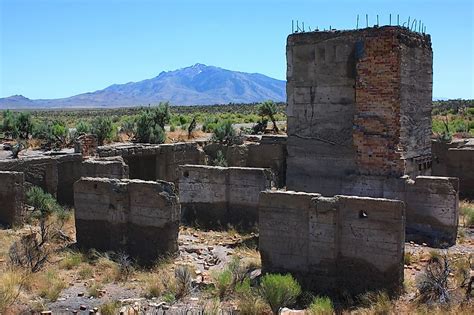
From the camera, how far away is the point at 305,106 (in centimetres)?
1447

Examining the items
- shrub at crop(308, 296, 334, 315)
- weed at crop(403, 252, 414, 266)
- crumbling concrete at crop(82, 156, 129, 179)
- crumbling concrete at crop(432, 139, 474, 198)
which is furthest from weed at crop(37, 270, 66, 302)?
crumbling concrete at crop(432, 139, 474, 198)

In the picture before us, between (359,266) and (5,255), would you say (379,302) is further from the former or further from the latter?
(5,255)

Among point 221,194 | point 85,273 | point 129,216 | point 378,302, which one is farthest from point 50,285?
point 378,302

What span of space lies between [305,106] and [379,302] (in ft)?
22.0

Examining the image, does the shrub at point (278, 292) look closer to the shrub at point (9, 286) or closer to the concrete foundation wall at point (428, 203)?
the shrub at point (9, 286)

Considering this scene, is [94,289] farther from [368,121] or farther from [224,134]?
[224,134]

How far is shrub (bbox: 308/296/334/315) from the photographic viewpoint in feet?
27.6

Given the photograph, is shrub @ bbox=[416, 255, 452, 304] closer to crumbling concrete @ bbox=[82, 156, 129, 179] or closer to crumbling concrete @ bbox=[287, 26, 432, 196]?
crumbling concrete @ bbox=[287, 26, 432, 196]

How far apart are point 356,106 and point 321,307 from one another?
21.1 ft

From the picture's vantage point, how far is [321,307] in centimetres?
846

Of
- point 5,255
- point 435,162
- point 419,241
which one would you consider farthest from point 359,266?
point 435,162

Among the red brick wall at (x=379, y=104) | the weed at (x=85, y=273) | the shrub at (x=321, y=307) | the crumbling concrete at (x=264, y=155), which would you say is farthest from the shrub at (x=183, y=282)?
the crumbling concrete at (x=264, y=155)

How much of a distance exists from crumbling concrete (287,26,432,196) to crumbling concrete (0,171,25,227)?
6.81 metres

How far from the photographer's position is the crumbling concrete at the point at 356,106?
13.3 m
